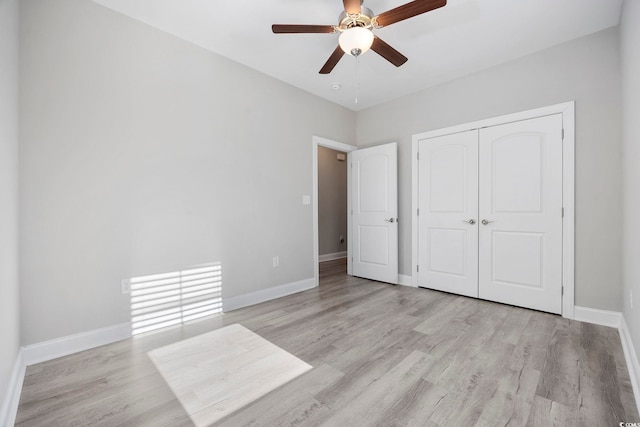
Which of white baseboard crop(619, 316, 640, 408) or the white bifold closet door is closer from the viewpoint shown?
white baseboard crop(619, 316, 640, 408)

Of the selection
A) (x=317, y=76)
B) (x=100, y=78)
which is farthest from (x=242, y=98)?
(x=100, y=78)

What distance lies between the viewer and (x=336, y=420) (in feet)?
4.69

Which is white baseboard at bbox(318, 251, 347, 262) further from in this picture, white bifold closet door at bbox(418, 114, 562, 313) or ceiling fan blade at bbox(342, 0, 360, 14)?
ceiling fan blade at bbox(342, 0, 360, 14)

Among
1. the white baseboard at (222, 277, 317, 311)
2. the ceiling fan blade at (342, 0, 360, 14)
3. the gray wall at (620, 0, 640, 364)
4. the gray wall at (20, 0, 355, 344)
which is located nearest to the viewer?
the gray wall at (620, 0, 640, 364)

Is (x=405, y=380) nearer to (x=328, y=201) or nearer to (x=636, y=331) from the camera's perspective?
(x=636, y=331)

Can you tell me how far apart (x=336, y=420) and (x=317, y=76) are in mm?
3445

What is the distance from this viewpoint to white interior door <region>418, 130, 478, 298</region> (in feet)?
11.1

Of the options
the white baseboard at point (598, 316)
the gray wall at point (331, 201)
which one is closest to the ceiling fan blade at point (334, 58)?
the white baseboard at point (598, 316)

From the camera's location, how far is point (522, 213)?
302cm

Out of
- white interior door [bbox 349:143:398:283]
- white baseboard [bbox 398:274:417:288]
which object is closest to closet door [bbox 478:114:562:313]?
white baseboard [bbox 398:274:417:288]

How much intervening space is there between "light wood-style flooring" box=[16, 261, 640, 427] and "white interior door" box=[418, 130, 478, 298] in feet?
2.35

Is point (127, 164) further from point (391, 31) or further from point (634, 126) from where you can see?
point (634, 126)

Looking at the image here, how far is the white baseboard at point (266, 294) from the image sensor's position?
308 cm

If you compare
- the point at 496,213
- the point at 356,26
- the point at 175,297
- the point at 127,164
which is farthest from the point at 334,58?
the point at 175,297
